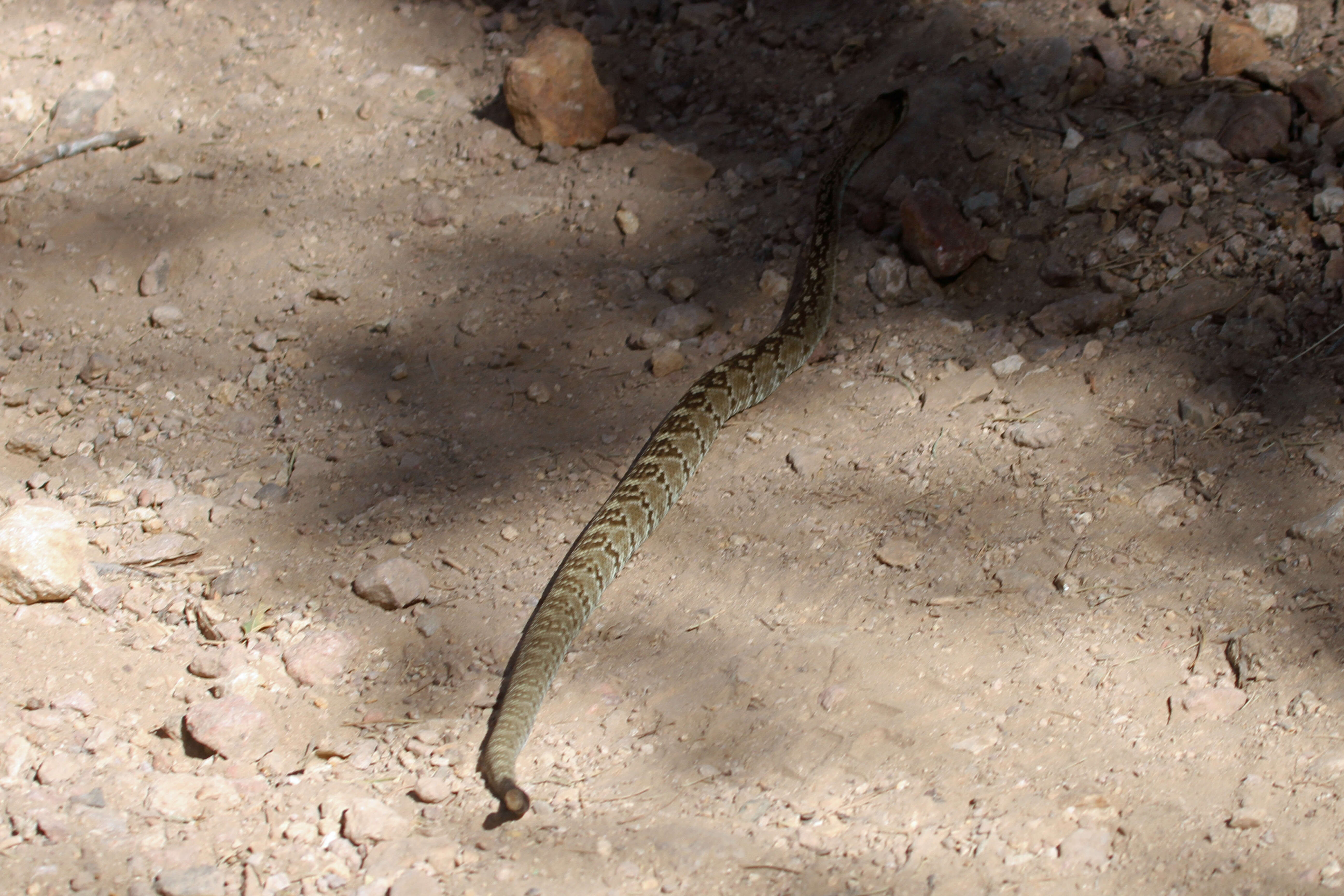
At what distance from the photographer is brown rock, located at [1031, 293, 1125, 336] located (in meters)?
4.61

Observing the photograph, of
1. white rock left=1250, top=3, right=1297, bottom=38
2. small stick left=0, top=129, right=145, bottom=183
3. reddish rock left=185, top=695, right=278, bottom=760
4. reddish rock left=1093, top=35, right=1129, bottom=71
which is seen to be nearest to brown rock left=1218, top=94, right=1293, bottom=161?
white rock left=1250, top=3, right=1297, bottom=38

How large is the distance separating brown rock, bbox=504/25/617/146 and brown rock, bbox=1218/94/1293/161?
3.34m

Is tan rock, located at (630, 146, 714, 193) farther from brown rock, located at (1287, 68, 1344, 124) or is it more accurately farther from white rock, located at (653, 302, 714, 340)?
brown rock, located at (1287, 68, 1344, 124)

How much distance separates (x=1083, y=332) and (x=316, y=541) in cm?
344

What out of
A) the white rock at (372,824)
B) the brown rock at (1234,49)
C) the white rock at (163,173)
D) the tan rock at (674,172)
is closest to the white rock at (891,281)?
the tan rock at (674,172)

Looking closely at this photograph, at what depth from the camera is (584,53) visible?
605cm

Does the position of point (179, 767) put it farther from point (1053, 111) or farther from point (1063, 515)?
point (1053, 111)

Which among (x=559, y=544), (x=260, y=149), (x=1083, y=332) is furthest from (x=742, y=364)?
(x=260, y=149)

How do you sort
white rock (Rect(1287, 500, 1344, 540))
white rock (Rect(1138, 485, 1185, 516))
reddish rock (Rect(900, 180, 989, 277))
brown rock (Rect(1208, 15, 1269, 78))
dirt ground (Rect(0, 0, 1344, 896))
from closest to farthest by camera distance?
A: dirt ground (Rect(0, 0, 1344, 896)) < white rock (Rect(1287, 500, 1344, 540)) < white rock (Rect(1138, 485, 1185, 516)) < reddish rock (Rect(900, 180, 989, 277)) < brown rock (Rect(1208, 15, 1269, 78))

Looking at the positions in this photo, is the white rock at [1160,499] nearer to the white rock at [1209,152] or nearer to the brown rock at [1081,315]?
the brown rock at [1081,315]

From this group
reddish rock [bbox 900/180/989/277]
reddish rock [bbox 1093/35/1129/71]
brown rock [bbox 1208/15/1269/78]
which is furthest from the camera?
reddish rock [bbox 1093/35/1129/71]

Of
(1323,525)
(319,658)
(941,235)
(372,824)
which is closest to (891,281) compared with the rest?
(941,235)

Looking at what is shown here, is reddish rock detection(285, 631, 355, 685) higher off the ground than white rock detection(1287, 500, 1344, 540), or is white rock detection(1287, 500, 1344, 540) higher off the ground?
white rock detection(1287, 500, 1344, 540)

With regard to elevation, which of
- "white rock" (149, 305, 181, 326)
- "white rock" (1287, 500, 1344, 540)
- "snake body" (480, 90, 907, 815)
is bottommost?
"white rock" (149, 305, 181, 326)
